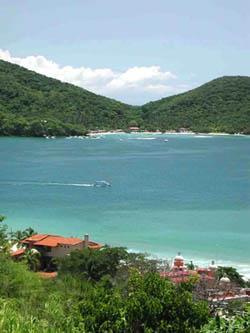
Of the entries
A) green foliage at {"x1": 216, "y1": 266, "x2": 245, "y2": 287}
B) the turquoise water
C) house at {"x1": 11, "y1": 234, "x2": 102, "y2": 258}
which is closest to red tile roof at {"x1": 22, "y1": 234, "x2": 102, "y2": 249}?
house at {"x1": 11, "y1": 234, "x2": 102, "y2": 258}

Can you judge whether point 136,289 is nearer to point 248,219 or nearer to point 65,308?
point 65,308

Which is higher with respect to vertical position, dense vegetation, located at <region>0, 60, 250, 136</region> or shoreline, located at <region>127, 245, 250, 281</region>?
dense vegetation, located at <region>0, 60, 250, 136</region>

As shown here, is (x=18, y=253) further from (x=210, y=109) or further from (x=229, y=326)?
(x=210, y=109)

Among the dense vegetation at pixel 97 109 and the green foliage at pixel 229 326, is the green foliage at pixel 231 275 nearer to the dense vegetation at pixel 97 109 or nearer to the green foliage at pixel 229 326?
the green foliage at pixel 229 326

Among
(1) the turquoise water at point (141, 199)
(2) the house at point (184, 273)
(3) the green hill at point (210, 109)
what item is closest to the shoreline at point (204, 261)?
(1) the turquoise water at point (141, 199)

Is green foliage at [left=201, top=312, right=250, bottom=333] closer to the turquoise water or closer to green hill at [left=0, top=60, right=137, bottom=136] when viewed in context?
the turquoise water

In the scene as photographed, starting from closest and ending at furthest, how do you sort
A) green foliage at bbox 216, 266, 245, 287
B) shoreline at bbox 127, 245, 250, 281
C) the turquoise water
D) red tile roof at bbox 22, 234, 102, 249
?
1. green foliage at bbox 216, 266, 245, 287
2. shoreline at bbox 127, 245, 250, 281
3. red tile roof at bbox 22, 234, 102, 249
4. the turquoise water

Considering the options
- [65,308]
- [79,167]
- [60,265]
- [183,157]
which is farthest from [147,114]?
[65,308]
